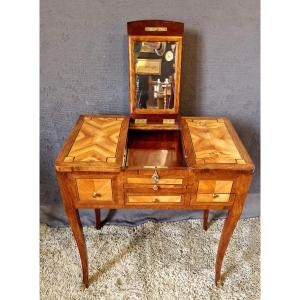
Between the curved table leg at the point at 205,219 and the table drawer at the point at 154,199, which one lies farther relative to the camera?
the curved table leg at the point at 205,219

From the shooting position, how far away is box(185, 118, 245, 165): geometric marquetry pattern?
3.96 feet

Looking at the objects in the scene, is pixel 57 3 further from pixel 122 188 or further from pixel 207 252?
pixel 207 252

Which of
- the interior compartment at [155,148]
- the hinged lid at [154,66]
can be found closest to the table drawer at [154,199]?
the interior compartment at [155,148]

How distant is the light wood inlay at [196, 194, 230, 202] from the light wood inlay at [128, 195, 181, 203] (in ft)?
0.24

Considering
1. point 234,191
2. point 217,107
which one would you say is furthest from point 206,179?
point 217,107

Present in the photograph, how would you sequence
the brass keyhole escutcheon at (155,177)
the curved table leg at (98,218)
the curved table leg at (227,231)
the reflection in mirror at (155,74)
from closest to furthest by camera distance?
the brass keyhole escutcheon at (155,177) < the curved table leg at (227,231) < the reflection in mirror at (155,74) < the curved table leg at (98,218)

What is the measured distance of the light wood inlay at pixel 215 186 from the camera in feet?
3.92

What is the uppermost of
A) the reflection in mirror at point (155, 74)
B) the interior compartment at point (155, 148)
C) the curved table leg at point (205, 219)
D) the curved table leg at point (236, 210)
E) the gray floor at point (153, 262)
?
the reflection in mirror at point (155, 74)

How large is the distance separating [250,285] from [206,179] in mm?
645

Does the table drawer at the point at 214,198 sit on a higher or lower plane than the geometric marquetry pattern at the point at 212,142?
lower

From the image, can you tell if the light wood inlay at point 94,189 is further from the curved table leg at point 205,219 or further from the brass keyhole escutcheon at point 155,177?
the curved table leg at point 205,219

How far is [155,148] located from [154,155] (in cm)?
6

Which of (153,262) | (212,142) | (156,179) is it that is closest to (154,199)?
(156,179)

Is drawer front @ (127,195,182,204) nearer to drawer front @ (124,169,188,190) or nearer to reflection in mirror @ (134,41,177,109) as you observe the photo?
drawer front @ (124,169,188,190)
